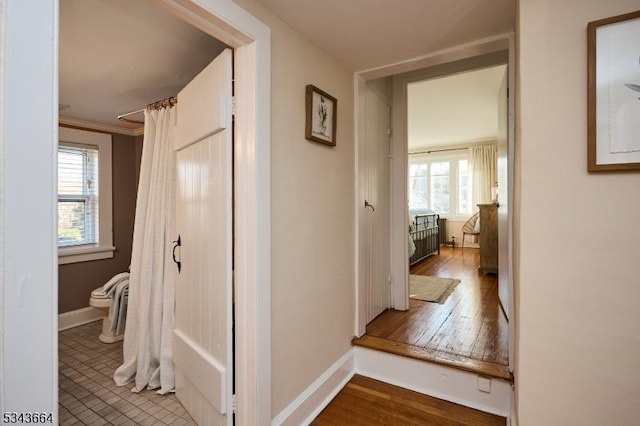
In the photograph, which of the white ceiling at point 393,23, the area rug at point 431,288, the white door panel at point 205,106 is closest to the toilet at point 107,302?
the white door panel at point 205,106

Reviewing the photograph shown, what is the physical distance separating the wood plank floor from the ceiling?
223 cm

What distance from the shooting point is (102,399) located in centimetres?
205

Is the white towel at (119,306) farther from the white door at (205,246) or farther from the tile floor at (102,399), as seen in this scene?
the white door at (205,246)

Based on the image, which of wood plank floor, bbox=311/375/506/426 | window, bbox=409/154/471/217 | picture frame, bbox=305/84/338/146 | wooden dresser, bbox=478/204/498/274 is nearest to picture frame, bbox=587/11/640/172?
picture frame, bbox=305/84/338/146

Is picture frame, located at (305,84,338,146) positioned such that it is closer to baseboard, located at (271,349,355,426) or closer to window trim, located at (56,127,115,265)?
baseboard, located at (271,349,355,426)

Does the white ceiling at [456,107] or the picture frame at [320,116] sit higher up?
the white ceiling at [456,107]

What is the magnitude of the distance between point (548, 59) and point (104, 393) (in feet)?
10.5

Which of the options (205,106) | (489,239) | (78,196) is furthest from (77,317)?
(489,239)

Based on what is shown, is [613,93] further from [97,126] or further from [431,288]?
[97,126]

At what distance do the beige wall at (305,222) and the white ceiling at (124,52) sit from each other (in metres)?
0.62

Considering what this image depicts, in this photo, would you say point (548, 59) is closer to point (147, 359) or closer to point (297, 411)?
point (297, 411)

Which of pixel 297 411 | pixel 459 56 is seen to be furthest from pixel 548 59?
pixel 297 411

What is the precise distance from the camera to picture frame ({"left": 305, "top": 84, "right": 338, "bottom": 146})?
69.9 inches

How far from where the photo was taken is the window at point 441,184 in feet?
23.8
